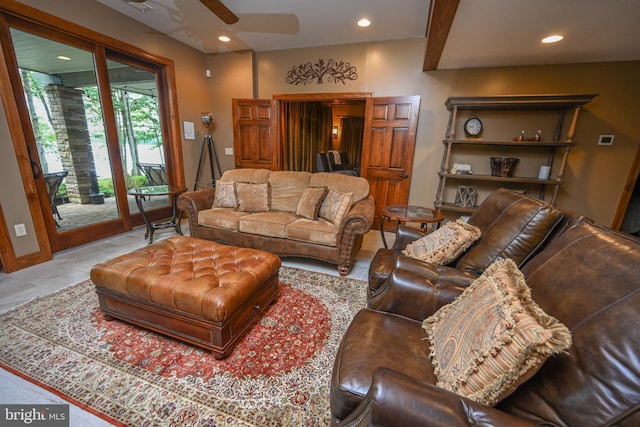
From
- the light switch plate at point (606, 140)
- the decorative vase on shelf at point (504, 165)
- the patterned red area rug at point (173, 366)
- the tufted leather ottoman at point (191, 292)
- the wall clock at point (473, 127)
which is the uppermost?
the wall clock at point (473, 127)

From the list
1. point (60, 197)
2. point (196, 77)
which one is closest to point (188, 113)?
point (196, 77)

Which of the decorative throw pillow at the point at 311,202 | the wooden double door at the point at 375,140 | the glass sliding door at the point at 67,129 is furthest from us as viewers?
the wooden double door at the point at 375,140

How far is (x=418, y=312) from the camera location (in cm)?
125

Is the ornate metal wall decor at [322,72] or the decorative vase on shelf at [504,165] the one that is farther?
→ the ornate metal wall decor at [322,72]

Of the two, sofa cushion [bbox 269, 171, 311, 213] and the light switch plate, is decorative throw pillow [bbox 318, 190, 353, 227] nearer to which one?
sofa cushion [bbox 269, 171, 311, 213]

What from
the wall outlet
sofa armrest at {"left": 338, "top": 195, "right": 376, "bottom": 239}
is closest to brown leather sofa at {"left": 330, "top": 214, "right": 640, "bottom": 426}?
sofa armrest at {"left": 338, "top": 195, "right": 376, "bottom": 239}

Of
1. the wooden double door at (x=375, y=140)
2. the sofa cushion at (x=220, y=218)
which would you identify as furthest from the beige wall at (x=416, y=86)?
the sofa cushion at (x=220, y=218)

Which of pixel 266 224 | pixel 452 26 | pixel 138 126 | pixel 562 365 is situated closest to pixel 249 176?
pixel 266 224

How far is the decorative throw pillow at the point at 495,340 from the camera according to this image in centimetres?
68

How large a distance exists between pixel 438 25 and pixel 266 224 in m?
2.43

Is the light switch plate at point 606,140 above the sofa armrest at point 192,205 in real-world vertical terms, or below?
above

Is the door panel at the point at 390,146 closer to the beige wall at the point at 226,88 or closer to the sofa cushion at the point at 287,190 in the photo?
the sofa cushion at the point at 287,190

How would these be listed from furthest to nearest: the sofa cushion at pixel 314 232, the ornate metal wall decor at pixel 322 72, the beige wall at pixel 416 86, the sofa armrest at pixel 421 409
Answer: the ornate metal wall decor at pixel 322 72, the beige wall at pixel 416 86, the sofa cushion at pixel 314 232, the sofa armrest at pixel 421 409

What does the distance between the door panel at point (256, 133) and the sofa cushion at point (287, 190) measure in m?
1.26
